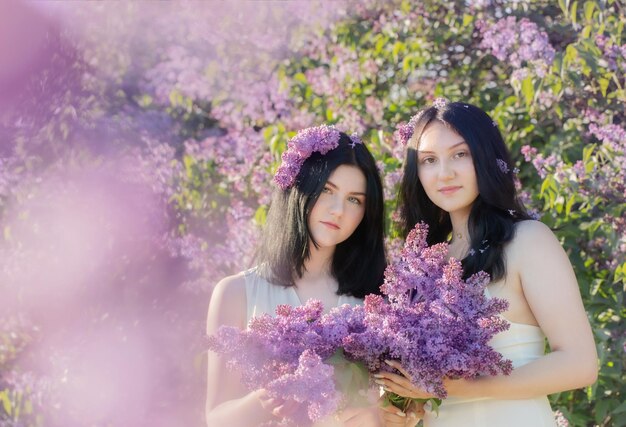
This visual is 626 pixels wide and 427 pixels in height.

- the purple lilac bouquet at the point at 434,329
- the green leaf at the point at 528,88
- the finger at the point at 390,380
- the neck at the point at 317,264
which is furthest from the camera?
the green leaf at the point at 528,88

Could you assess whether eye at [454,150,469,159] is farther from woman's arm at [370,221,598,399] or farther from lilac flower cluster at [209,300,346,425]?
lilac flower cluster at [209,300,346,425]

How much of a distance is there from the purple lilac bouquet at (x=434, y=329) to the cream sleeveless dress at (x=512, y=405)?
0.54 meters

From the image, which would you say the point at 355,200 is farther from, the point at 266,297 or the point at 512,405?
the point at 512,405

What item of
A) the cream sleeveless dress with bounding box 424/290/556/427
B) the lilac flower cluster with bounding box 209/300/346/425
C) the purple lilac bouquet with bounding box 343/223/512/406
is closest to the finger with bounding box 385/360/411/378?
the purple lilac bouquet with bounding box 343/223/512/406

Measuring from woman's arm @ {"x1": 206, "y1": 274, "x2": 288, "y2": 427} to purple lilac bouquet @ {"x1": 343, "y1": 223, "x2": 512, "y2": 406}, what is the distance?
438 millimetres

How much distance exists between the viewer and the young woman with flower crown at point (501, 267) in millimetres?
2234

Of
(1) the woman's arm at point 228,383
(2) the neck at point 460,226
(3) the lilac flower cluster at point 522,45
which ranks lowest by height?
(1) the woman's arm at point 228,383

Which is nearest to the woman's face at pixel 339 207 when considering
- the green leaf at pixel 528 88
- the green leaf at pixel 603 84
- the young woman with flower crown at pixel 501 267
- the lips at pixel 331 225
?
the lips at pixel 331 225

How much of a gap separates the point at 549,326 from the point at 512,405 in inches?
10.0

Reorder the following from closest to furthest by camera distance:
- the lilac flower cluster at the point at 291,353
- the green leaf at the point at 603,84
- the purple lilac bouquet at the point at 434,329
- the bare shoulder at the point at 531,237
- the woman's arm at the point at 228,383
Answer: the lilac flower cluster at the point at 291,353 < the purple lilac bouquet at the point at 434,329 < the woman's arm at the point at 228,383 < the bare shoulder at the point at 531,237 < the green leaf at the point at 603,84

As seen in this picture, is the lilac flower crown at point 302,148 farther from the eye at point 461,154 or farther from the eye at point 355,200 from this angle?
the eye at point 461,154

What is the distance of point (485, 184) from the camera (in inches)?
98.2

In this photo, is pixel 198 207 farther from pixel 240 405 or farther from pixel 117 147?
pixel 240 405

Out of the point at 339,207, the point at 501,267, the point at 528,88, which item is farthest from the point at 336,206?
the point at 528,88
